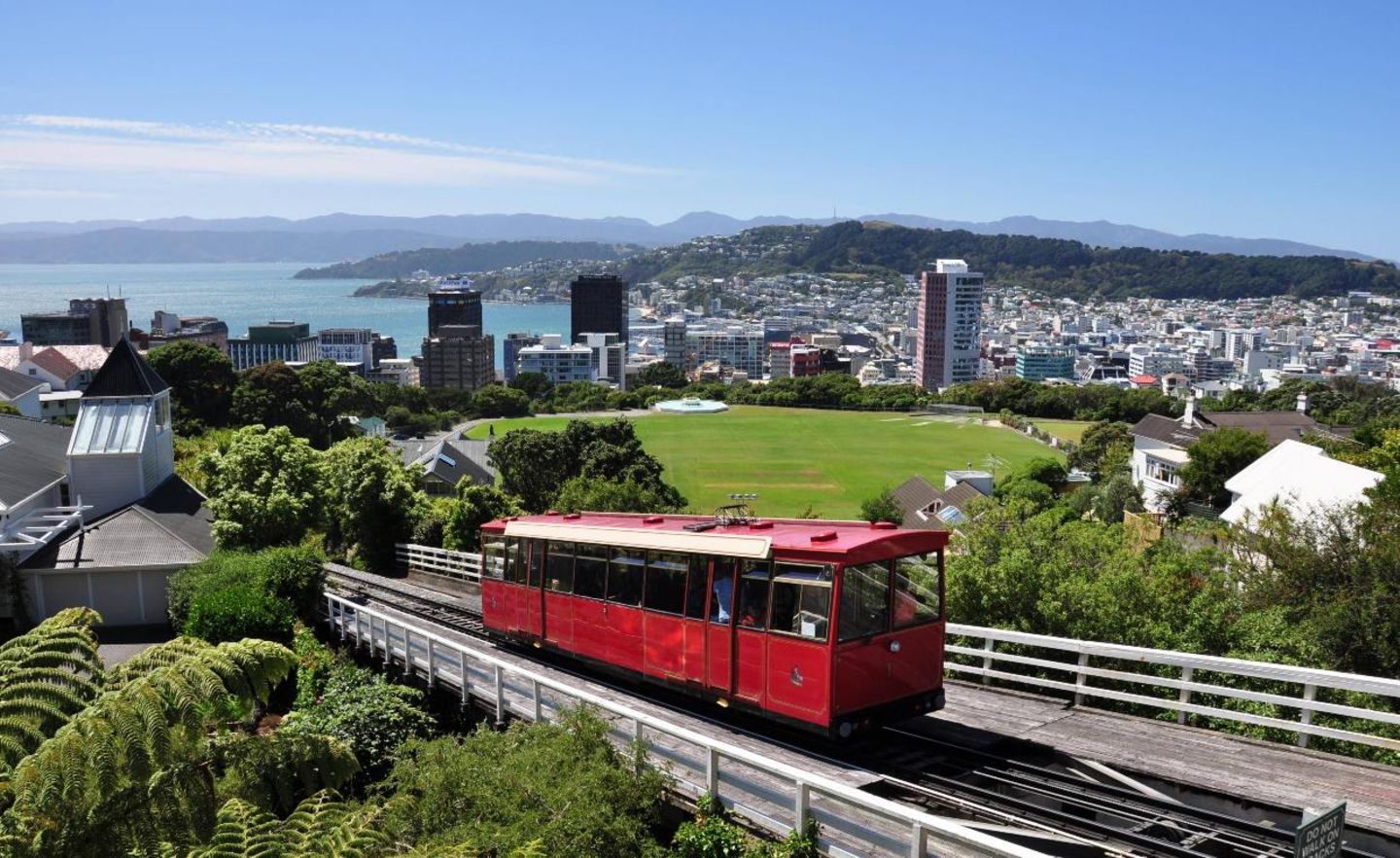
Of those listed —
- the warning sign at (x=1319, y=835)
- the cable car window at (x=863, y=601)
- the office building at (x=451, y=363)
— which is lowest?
the office building at (x=451, y=363)

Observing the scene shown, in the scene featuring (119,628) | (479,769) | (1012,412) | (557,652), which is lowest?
(1012,412)

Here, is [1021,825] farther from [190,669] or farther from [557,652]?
[557,652]

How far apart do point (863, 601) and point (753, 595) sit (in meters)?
1.29

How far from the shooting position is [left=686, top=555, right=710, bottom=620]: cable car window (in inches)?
493

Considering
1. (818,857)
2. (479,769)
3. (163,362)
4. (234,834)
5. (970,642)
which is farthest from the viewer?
(163,362)

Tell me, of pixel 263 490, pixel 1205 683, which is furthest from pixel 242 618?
pixel 1205 683

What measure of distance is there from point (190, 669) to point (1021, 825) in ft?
23.0

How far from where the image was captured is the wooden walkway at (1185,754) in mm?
9398

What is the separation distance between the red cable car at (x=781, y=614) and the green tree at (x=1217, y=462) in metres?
37.8

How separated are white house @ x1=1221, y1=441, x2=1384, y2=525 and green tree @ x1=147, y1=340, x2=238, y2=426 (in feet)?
185

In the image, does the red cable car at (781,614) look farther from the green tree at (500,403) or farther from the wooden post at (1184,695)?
the green tree at (500,403)

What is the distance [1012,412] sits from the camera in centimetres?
12612

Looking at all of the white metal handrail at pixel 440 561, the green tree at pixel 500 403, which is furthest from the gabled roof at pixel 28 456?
the green tree at pixel 500 403

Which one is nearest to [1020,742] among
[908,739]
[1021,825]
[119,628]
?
[908,739]
